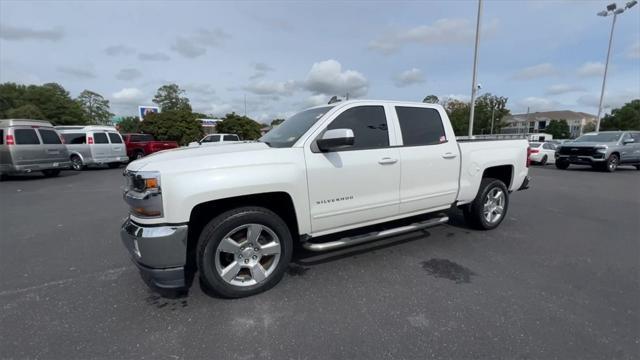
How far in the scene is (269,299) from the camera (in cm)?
293

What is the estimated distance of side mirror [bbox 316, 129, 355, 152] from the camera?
2.85 m

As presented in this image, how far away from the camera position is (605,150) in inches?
506

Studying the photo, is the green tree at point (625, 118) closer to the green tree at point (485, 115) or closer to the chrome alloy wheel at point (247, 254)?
the green tree at point (485, 115)

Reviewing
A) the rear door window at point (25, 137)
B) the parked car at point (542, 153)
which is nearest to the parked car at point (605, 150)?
the parked car at point (542, 153)

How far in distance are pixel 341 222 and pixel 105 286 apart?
259 centimetres

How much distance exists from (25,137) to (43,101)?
224ft

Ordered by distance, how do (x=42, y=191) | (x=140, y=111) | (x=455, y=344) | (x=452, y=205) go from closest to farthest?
(x=455, y=344)
(x=452, y=205)
(x=42, y=191)
(x=140, y=111)

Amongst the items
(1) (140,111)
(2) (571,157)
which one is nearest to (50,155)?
(2) (571,157)

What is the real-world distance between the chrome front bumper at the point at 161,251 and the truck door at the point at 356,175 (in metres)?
1.26

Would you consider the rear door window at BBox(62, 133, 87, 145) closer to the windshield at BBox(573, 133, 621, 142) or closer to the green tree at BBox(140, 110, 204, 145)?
the green tree at BBox(140, 110, 204, 145)

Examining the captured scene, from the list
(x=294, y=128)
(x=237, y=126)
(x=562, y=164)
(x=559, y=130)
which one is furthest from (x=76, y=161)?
(x=559, y=130)

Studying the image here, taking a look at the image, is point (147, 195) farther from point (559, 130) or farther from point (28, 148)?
point (559, 130)

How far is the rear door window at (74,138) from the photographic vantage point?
14.3 meters

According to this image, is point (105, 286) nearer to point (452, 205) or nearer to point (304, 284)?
point (304, 284)
